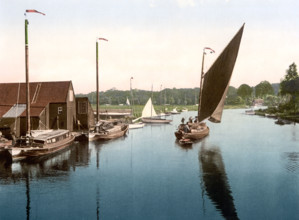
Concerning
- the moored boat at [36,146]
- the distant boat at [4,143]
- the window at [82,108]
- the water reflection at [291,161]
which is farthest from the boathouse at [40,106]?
the water reflection at [291,161]

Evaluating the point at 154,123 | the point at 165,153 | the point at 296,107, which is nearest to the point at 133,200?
the point at 165,153

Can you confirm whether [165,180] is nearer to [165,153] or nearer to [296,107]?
[165,153]

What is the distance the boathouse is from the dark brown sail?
973 inches

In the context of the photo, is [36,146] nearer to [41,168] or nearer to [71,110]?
[41,168]

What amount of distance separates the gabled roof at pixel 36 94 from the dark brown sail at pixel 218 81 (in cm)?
2528

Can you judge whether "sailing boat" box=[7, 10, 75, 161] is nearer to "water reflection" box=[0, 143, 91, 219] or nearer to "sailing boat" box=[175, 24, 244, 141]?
"water reflection" box=[0, 143, 91, 219]

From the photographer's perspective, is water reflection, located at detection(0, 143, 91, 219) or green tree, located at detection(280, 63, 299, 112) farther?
green tree, located at detection(280, 63, 299, 112)


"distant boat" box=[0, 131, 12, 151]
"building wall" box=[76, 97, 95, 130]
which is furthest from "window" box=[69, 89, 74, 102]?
"distant boat" box=[0, 131, 12, 151]

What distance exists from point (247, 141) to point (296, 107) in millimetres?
60321

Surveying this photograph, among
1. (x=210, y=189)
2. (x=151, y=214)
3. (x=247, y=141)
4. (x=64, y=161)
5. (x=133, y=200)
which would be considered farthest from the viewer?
(x=247, y=141)

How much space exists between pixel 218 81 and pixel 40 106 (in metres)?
30.6

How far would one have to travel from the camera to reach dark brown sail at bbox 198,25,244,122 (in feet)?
125

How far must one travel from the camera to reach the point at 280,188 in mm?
25828

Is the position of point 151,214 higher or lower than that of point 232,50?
lower
